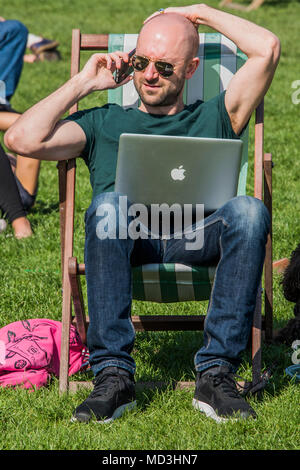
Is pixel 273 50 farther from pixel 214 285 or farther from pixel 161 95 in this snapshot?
pixel 214 285

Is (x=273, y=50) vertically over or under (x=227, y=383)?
over

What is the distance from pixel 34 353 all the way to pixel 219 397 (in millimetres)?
964

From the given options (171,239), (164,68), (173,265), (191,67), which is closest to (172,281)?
(173,265)

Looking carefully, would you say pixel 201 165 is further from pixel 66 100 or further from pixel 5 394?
pixel 5 394

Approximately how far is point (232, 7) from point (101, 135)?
47.8 feet

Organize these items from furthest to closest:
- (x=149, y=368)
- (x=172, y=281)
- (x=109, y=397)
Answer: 1. (x=149, y=368)
2. (x=172, y=281)
3. (x=109, y=397)

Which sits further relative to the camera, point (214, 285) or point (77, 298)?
point (77, 298)

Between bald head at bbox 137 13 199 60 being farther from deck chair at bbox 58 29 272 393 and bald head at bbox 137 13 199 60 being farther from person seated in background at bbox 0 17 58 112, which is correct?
person seated in background at bbox 0 17 58 112

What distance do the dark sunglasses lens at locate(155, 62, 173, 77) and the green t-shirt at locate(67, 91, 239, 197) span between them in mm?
213

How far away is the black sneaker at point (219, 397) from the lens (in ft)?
10.2

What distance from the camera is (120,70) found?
12.8ft

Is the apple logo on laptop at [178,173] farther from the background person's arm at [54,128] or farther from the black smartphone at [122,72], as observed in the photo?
the black smartphone at [122,72]

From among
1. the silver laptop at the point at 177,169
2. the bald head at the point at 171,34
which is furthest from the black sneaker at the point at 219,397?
the bald head at the point at 171,34

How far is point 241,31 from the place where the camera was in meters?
3.68
